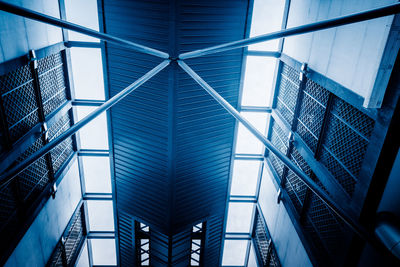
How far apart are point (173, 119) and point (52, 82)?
4910mm

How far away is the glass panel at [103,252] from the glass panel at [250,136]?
9.34 meters

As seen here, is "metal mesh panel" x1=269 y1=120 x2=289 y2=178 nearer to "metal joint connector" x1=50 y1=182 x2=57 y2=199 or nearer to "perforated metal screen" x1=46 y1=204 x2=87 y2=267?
"metal joint connector" x1=50 y1=182 x2=57 y2=199

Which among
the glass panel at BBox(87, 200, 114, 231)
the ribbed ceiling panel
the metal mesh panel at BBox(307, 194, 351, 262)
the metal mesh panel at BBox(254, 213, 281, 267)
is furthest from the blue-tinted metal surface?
the metal mesh panel at BBox(307, 194, 351, 262)

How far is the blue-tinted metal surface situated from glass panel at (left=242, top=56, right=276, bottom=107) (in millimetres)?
1017

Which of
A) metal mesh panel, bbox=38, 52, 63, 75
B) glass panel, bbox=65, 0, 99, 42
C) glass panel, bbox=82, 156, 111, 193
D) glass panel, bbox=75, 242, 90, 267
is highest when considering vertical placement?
glass panel, bbox=65, 0, 99, 42

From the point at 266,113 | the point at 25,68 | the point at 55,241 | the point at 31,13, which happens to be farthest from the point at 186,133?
the point at 31,13

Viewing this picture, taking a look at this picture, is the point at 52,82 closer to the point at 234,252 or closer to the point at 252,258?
the point at 234,252

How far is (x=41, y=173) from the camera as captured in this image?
32.1 feet

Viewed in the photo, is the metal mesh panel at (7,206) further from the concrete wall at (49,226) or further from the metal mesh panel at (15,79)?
the metal mesh panel at (15,79)

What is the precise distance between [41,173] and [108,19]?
20.4ft

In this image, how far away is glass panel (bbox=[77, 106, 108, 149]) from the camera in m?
12.6

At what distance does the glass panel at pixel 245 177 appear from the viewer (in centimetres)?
1430

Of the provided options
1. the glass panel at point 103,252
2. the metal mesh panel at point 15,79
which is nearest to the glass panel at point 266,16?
the metal mesh panel at point 15,79

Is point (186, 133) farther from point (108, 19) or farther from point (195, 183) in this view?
point (108, 19)
